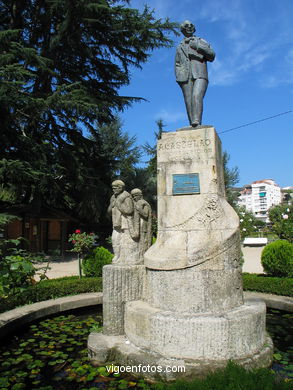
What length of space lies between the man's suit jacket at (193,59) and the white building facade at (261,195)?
12050 cm

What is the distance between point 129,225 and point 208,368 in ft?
7.20

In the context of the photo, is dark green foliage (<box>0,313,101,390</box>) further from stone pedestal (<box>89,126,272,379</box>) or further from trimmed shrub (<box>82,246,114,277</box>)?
trimmed shrub (<box>82,246,114,277</box>)

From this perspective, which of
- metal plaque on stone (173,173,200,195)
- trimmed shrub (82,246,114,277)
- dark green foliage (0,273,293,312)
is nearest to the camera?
metal plaque on stone (173,173,200,195)

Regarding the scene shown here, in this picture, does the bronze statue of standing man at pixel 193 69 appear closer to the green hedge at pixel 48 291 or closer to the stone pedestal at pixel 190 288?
the stone pedestal at pixel 190 288

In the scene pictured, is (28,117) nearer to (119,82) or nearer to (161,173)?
(119,82)

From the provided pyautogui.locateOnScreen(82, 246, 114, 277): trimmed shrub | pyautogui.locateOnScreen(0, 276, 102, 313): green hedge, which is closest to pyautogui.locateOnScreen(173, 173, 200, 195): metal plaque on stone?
pyautogui.locateOnScreen(0, 276, 102, 313): green hedge

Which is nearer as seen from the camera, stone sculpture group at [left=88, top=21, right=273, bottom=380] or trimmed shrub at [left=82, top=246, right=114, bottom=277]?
stone sculpture group at [left=88, top=21, right=273, bottom=380]

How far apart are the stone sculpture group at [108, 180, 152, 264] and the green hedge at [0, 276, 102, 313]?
2695mm

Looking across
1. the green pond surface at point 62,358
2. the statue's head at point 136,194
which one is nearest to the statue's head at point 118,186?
the statue's head at point 136,194

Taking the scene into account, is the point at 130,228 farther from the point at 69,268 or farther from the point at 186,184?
the point at 69,268

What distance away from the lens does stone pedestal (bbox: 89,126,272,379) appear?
354 centimetres

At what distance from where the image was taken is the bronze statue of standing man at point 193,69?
4688 mm

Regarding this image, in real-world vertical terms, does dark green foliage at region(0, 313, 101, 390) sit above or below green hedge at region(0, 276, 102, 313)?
below

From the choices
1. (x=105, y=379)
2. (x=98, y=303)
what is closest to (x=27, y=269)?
(x=105, y=379)
